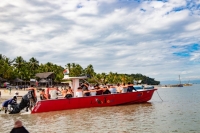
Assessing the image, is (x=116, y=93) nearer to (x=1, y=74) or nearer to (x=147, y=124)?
(x=147, y=124)

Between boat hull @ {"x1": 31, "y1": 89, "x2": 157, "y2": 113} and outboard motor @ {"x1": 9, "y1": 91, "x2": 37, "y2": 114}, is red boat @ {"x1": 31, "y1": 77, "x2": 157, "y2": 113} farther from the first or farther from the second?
outboard motor @ {"x1": 9, "y1": 91, "x2": 37, "y2": 114}

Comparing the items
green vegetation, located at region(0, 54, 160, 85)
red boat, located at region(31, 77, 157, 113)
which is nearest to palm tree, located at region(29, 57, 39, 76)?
green vegetation, located at region(0, 54, 160, 85)

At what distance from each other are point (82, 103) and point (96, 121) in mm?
6120

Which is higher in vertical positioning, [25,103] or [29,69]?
[29,69]

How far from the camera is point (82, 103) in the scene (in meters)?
19.9

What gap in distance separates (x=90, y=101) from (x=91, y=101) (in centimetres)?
9

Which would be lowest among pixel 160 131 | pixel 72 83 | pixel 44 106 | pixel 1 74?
pixel 160 131

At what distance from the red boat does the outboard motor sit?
0.96 m

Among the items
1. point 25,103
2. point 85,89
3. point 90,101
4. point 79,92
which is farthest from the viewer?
point 85,89

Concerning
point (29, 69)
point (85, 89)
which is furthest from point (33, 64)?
point (85, 89)

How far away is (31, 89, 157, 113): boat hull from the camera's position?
1858cm

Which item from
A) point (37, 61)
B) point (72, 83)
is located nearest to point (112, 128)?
point (72, 83)

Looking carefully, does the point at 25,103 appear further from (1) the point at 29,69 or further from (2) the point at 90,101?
(1) the point at 29,69

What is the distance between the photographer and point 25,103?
18.7 m
